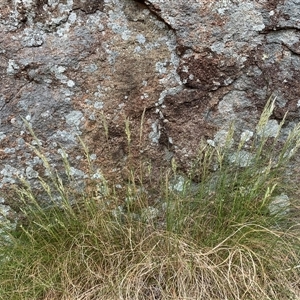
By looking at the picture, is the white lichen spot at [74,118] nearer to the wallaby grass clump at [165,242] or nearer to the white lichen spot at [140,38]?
the wallaby grass clump at [165,242]

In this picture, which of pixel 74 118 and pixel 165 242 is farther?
pixel 74 118

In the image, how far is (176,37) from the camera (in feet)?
6.97

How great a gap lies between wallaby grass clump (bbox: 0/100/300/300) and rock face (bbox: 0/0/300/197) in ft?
0.48

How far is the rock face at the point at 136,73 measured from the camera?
6.79ft

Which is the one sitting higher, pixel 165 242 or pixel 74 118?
pixel 74 118

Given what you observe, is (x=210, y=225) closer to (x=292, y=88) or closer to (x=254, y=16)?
(x=292, y=88)

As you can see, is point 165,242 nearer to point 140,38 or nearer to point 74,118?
point 74,118

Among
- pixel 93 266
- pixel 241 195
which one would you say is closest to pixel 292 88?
pixel 241 195

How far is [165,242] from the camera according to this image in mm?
2000

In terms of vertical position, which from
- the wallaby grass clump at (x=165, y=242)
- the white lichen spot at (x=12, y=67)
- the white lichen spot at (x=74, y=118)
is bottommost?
the wallaby grass clump at (x=165, y=242)

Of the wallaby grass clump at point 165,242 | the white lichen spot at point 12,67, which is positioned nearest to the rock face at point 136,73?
the white lichen spot at point 12,67

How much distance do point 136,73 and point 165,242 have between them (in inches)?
26.9

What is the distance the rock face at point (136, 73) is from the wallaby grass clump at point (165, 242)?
5.7 inches

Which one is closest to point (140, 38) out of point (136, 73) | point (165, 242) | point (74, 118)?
point (136, 73)
